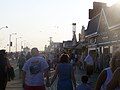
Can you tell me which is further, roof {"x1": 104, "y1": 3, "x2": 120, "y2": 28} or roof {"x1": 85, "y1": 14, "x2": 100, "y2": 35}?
roof {"x1": 85, "y1": 14, "x2": 100, "y2": 35}

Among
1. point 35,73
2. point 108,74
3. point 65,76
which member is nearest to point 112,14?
point 65,76

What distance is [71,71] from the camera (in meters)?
11.4

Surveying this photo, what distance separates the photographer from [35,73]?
1056 cm

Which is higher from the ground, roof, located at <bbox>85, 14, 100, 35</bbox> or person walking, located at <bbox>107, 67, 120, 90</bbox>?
roof, located at <bbox>85, 14, 100, 35</bbox>

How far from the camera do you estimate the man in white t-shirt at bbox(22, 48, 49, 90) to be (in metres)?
10.4

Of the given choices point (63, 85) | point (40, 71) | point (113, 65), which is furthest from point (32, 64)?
point (113, 65)

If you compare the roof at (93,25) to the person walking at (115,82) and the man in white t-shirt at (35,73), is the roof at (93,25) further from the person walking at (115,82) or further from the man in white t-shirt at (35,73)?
the person walking at (115,82)

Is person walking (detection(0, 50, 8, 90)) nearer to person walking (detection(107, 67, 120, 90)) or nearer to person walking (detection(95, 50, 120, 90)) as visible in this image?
person walking (detection(95, 50, 120, 90))

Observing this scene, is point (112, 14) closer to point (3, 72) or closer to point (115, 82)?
point (3, 72)

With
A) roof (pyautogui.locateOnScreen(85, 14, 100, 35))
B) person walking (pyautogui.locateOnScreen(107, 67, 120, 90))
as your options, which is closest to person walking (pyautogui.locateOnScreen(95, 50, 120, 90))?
person walking (pyautogui.locateOnScreen(107, 67, 120, 90))

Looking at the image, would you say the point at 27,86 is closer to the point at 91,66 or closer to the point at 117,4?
the point at 91,66

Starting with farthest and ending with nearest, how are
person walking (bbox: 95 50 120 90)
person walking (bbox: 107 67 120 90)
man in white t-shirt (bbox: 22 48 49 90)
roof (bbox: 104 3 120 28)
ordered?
roof (bbox: 104 3 120 28) → man in white t-shirt (bbox: 22 48 49 90) → person walking (bbox: 95 50 120 90) → person walking (bbox: 107 67 120 90)

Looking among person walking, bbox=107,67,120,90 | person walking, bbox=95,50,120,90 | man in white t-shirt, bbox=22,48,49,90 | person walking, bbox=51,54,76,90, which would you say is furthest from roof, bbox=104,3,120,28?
person walking, bbox=107,67,120,90

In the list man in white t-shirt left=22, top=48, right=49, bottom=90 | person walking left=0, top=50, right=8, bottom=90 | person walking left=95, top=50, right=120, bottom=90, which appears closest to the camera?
person walking left=95, top=50, right=120, bottom=90
